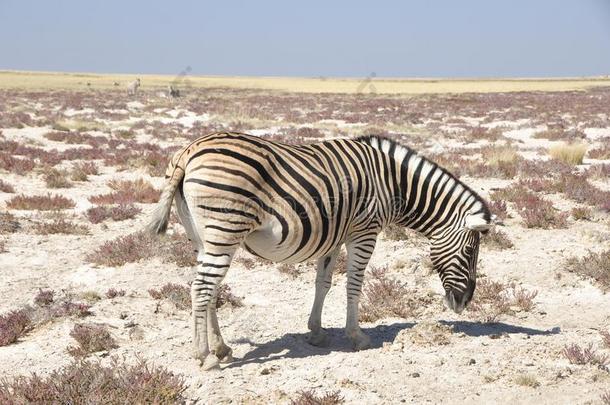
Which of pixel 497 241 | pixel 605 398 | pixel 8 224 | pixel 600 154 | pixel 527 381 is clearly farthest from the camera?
pixel 600 154

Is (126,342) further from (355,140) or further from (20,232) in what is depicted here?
(20,232)

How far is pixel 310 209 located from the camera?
540cm

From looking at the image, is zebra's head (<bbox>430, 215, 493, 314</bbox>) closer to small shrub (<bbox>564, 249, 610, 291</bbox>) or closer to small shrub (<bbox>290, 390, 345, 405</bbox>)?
small shrub (<bbox>290, 390, 345, 405</bbox>)

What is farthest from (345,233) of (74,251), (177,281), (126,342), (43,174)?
(43,174)

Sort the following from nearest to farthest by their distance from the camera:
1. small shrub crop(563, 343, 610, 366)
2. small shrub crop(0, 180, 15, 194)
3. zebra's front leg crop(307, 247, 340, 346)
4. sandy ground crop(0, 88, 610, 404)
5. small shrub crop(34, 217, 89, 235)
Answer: sandy ground crop(0, 88, 610, 404) < small shrub crop(563, 343, 610, 366) < zebra's front leg crop(307, 247, 340, 346) < small shrub crop(34, 217, 89, 235) < small shrub crop(0, 180, 15, 194)

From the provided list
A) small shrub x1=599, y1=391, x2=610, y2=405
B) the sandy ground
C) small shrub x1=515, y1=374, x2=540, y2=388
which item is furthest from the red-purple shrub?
small shrub x1=599, y1=391, x2=610, y2=405

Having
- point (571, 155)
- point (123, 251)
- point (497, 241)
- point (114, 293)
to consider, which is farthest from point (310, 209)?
point (571, 155)

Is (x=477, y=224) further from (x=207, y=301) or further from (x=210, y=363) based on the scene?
(x=210, y=363)

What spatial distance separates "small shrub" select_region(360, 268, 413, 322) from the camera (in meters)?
7.17

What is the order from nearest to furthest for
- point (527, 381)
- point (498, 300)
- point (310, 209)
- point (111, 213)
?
1. point (527, 381)
2. point (310, 209)
3. point (498, 300)
4. point (111, 213)

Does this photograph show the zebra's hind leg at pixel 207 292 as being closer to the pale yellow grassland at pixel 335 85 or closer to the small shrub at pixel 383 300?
the small shrub at pixel 383 300

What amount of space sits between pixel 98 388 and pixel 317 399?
1812mm

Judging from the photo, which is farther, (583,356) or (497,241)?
(497,241)

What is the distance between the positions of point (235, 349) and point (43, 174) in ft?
35.8
